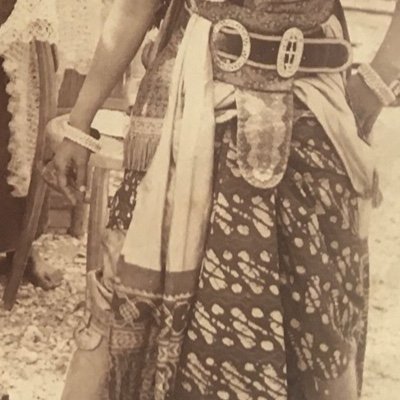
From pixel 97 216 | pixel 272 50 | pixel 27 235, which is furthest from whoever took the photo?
pixel 27 235

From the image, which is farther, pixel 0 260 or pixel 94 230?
pixel 0 260

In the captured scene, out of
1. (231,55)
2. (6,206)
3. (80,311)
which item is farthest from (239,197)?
(6,206)

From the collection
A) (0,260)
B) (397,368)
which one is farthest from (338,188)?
(0,260)

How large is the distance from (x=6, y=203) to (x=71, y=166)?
177 mm

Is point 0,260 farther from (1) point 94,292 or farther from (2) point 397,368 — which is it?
(2) point 397,368

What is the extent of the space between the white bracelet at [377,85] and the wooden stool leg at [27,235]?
1.56 feet

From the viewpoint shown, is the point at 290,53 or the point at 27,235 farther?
the point at 27,235

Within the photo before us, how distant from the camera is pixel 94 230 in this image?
3.86 feet

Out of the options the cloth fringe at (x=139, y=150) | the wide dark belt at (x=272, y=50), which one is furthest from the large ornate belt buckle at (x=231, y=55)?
the cloth fringe at (x=139, y=150)

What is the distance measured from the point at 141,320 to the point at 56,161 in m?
0.25

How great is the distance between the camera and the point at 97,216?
116 cm

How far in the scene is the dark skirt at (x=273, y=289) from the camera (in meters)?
1.09

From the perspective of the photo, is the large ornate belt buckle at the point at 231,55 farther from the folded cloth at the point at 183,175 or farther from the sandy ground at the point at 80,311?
the sandy ground at the point at 80,311

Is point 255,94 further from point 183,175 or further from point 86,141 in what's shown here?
point 86,141
